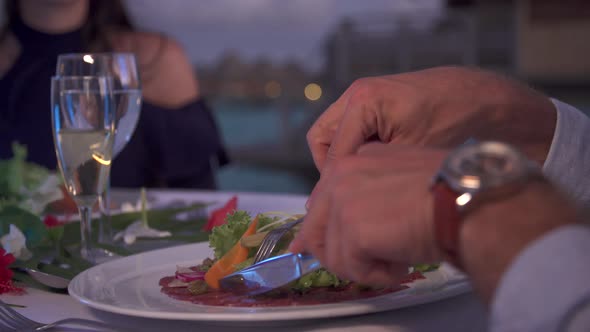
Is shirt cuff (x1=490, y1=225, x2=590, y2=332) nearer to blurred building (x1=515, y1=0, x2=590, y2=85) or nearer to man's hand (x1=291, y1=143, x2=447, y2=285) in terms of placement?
man's hand (x1=291, y1=143, x2=447, y2=285)

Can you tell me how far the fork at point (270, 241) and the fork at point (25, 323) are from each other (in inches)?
7.1

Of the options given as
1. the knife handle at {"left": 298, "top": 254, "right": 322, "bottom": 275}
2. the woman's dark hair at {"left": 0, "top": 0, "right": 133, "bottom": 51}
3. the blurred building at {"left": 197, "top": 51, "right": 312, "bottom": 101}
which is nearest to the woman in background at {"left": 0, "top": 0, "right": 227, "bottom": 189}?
the woman's dark hair at {"left": 0, "top": 0, "right": 133, "bottom": 51}

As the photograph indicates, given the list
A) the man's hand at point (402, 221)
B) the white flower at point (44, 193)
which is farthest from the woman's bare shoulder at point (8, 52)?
the man's hand at point (402, 221)

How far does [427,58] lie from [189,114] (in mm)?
6395

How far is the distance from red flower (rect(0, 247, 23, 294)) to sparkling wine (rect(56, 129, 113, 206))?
0.67 feet

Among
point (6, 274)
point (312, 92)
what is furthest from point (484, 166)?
point (312, 92)

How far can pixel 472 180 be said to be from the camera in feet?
1.65

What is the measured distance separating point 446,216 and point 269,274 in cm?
28

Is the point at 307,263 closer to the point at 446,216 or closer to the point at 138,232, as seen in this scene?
the point at 446,216

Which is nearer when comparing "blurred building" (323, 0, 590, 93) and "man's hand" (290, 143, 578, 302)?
"man's hand" (290, 143, 578, 302)

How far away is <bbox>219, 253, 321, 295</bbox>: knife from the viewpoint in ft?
2.38

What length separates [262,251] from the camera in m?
0.81

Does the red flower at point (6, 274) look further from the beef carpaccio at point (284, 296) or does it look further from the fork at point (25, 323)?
the beef carpaccio at point (284, 296)

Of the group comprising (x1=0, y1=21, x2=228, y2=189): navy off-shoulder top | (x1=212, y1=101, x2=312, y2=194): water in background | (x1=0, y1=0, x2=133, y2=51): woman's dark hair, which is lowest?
(x1=212, y1=101, x2=312, y2=194): water in background
